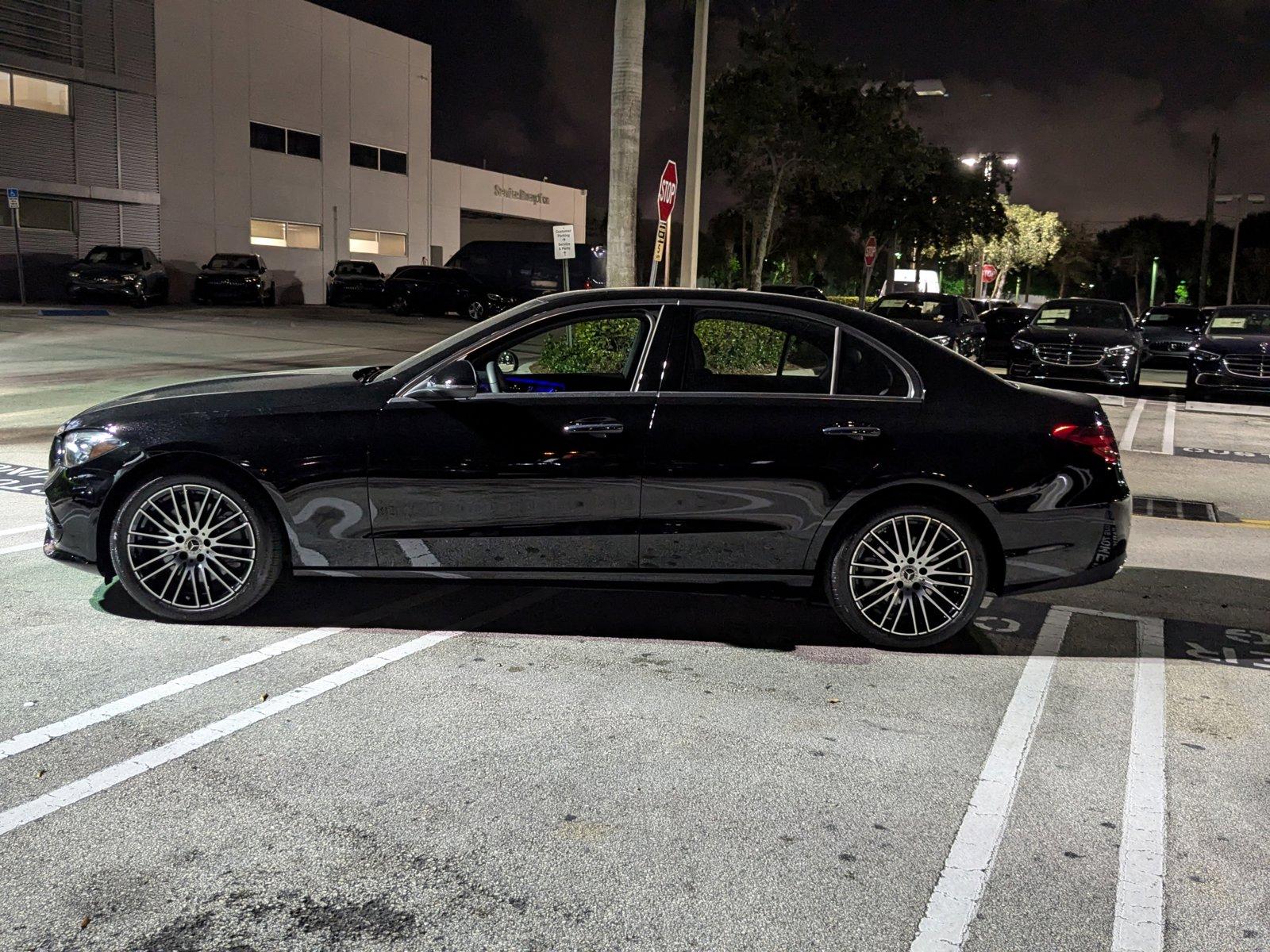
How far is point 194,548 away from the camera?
545 centimetres

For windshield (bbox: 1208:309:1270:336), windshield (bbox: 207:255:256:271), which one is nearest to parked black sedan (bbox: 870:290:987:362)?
windshield (bbox: 1208:309:1270:336)

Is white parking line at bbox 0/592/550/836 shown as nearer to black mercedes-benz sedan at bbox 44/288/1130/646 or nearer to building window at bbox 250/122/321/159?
black mercedes-benz sedan at bbox 44/288/1130/646

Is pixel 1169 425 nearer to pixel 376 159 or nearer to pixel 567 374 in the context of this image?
pixel 567 374

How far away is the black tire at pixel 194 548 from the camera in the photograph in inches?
213

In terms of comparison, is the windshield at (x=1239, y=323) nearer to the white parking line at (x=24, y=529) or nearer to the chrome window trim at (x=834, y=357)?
the chrome window trim at (x=834, y=357)

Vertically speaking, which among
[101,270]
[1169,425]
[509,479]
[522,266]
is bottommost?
[1169,425]

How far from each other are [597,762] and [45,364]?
51.8ft

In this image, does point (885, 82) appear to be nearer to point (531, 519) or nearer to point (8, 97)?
point (8, 97)

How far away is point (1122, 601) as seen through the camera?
6.59 meters

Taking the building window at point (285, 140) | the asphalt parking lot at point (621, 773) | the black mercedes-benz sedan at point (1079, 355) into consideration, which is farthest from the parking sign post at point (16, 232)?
the asphalt parking lot at point (621, 773)

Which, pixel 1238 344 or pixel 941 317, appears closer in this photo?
pixel 1238 344

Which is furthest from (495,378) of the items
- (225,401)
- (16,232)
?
(16,232)

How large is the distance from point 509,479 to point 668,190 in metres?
10.7

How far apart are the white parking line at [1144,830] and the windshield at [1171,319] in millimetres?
23021
